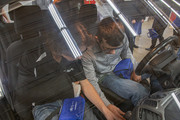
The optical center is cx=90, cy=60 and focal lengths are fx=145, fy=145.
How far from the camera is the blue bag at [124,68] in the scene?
3.41ft

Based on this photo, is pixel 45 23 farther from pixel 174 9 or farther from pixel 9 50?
pixel 174 9

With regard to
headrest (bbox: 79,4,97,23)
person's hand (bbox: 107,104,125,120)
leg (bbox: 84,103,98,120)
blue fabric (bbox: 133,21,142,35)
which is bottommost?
person's hand (bbox: 107,104,125,120)

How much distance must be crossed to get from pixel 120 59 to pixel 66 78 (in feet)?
1.34

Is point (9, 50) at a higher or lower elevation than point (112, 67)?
higher

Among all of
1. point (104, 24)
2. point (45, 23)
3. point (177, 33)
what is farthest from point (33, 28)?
point (177, 33)

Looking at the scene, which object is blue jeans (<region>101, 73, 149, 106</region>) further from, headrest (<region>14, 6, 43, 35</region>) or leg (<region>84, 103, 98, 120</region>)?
headrest (<region>14, 6, 43, 35</region>)

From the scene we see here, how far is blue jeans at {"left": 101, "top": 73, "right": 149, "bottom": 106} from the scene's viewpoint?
992mm

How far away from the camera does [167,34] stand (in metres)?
1.21

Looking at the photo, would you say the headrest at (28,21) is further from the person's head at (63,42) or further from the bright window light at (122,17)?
the bright window light at (122,17)

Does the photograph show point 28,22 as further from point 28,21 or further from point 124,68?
point 124,68

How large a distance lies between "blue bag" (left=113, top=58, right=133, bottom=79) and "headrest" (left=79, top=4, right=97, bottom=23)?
0.36m

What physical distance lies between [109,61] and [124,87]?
8.6 inches

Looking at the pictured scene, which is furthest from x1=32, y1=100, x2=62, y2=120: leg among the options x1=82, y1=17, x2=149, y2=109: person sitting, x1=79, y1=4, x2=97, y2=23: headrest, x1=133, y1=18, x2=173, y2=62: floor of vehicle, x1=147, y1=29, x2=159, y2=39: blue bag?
x1=147, y1=29, x2=159, y2=39: blue bag

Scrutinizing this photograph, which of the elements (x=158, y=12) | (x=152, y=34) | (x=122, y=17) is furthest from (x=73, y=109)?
(x=158, y=12)
